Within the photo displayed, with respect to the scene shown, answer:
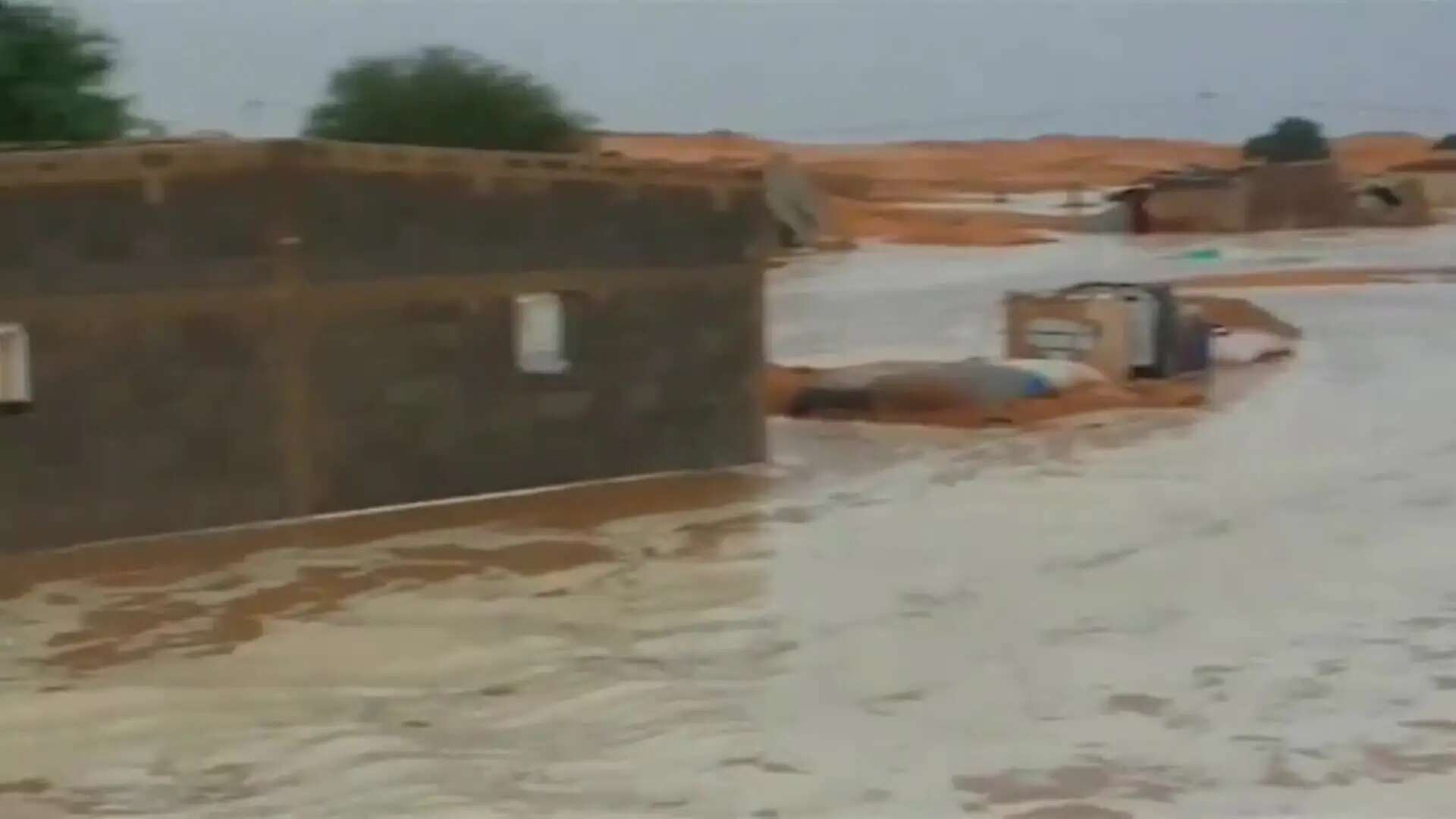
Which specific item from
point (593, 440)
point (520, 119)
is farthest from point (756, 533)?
point (520, 119)

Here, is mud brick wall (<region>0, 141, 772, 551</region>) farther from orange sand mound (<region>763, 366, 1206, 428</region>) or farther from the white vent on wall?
orange sand mound (<region>763, 366, 1206, 428</region>)

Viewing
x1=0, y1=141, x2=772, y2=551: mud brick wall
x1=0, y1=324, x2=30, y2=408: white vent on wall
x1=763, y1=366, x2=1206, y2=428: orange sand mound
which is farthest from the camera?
x1=763, y1=366, x2=1206, y2=428: orange sand mound

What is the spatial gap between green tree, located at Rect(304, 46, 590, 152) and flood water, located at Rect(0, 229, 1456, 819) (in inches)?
548

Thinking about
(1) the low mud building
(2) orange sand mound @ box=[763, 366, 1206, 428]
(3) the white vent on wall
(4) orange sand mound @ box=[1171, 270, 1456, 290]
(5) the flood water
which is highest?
(1) the low mud building

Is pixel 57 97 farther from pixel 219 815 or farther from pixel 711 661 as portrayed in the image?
pixel 219 815

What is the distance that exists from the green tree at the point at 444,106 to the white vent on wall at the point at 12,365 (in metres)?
16.4

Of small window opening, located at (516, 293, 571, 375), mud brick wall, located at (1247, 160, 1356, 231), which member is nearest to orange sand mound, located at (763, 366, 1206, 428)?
small window opening, located at (516, 293, 571, 375)

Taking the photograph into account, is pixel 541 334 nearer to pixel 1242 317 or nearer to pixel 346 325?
pixel 346 325

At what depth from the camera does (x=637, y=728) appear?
26.3 ft

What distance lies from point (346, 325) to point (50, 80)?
27.1 ft

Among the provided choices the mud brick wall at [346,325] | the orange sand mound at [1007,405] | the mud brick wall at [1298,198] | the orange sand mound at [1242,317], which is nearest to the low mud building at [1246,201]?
the mud brick wall at [1298,198]

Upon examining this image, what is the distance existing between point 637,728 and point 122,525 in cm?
491

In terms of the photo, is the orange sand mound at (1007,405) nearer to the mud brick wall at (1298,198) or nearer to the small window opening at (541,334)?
the small window opening at (541,334)

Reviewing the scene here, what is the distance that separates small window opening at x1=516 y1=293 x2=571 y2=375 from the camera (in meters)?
13.6
